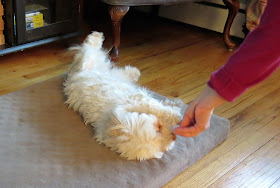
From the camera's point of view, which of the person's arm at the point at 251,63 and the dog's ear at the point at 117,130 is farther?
the dog's ear at the point at 117,130

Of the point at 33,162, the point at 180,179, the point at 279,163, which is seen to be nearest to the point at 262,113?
the point at 279,163

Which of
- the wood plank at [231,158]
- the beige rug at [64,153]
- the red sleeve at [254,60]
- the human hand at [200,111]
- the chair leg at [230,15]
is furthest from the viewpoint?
the chair leg at [230,15]

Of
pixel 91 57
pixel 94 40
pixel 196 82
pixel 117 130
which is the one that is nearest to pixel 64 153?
pixel 117 130

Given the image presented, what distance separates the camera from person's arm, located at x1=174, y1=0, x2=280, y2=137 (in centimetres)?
59

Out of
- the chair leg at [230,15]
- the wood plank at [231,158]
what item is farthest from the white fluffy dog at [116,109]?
the chair leg at [230,15]

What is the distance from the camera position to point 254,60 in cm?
62

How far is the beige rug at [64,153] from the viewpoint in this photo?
3.91 feet

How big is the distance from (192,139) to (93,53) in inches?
24.1

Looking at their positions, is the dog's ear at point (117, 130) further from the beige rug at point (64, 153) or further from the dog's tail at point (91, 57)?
the dog's tail at point (91, 57)

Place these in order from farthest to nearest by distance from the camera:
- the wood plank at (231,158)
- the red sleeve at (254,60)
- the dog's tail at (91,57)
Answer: the dog's tail at (91,57)
the wood plank at (231,158)
the red sleeve at (254,60)

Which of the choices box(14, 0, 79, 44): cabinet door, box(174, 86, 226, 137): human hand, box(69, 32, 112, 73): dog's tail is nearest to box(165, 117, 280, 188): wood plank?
box(174, 86, 226, 137): human hand

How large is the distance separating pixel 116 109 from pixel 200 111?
0.59 meters

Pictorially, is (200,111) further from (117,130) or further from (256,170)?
(256,170)

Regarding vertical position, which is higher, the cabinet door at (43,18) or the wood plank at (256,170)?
the cabinet door at (43,18)
